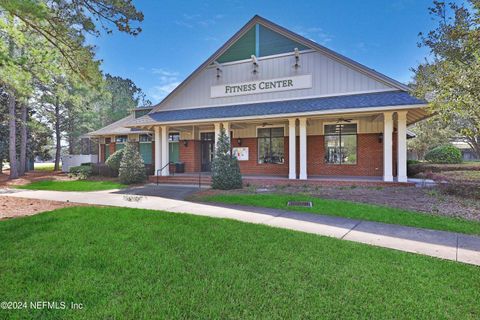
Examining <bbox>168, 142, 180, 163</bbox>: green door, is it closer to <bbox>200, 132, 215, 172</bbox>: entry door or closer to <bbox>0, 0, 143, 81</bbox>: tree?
<bbox>200, 132, 215, 172</bbox>: entry door

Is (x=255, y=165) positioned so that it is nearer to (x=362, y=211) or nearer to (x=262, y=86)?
(x=262, y=86)

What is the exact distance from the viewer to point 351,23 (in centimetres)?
1739

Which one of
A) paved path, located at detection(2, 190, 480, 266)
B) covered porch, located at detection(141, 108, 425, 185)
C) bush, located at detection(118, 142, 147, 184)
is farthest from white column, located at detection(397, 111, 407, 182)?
bush, located at detection(118, 142, 147, 184)

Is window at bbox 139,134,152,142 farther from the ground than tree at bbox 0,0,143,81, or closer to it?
closer to it

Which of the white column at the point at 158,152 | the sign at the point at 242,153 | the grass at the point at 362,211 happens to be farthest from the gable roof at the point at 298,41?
the grass at the point at 362,211

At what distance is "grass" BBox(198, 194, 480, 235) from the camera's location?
6.46 metres

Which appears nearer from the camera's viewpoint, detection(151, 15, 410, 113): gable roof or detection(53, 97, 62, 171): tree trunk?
detection(151, 15, 410, 113): gable roof

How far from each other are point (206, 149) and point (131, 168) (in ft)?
16.7

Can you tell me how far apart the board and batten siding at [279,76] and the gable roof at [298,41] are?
21 cm

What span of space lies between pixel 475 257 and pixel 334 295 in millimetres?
3055

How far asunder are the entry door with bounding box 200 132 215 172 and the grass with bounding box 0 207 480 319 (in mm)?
12796

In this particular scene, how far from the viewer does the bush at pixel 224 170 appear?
40.1 ft

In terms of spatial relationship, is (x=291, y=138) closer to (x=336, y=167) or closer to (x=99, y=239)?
(x=336, y=167)

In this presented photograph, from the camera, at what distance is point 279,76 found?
15211mm
